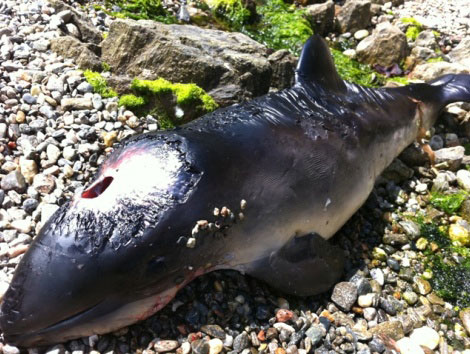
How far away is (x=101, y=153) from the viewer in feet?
16.0

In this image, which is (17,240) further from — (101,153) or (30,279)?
(101,153)

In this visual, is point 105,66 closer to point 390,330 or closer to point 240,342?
point 240,342

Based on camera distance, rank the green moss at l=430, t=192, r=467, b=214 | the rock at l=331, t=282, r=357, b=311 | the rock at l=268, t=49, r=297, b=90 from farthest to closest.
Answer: the rock at l=268, t=49, r=297, b=90 < the green moss at l=430, t=192, r=467, b=214 < the rock at l=331, t=282, r=357, b=311

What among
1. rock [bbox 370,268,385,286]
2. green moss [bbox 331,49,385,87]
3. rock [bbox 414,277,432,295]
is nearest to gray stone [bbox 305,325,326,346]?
rock [bbox 370,268,385,286]

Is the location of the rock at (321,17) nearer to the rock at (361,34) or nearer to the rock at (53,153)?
the rock at (361,34)

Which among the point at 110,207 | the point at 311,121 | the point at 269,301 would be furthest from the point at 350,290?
the point at 110,207

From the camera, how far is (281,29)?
880 cm

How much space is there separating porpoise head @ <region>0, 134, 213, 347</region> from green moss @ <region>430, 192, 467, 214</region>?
10.8 feet

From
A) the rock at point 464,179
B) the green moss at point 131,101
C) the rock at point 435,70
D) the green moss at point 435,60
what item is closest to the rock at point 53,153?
the green moss at point 131,101

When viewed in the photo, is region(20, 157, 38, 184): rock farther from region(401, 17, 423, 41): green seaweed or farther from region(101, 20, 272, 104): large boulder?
region(401, 17, 423, 41): green seaweed

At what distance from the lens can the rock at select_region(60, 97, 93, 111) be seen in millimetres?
5223

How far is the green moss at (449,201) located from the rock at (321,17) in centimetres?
458


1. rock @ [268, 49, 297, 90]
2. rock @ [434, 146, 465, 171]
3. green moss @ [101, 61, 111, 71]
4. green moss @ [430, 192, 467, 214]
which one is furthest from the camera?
rock @ [268, 49, 297, 90]

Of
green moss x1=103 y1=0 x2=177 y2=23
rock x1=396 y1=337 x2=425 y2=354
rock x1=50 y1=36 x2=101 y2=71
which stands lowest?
rock x1=396 y1=337 x2=425 y2=354
